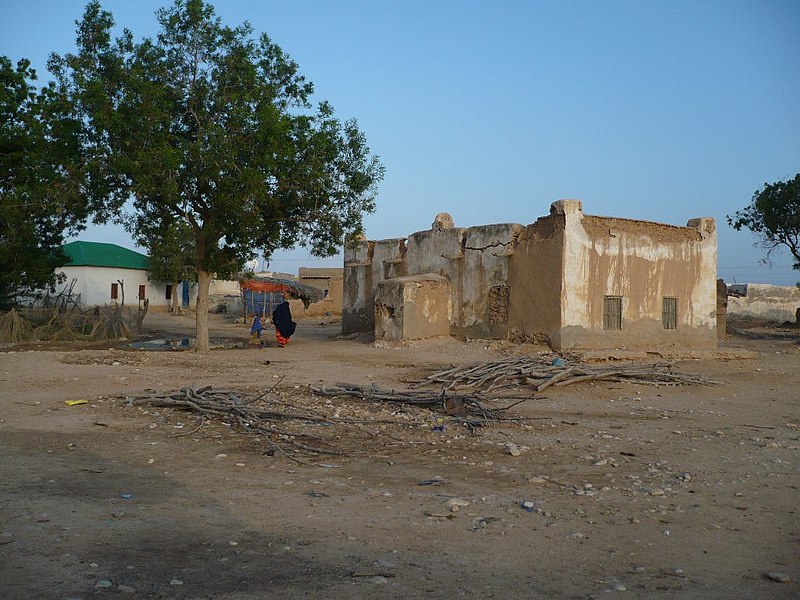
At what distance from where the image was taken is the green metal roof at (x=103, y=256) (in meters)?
41.2

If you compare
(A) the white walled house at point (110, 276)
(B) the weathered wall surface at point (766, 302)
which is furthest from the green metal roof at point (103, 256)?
(B) the weathered wall surface at point (766, 302)

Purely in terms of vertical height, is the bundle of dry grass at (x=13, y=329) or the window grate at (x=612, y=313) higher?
the window grate at (x=612, y=313)

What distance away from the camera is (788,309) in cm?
4406

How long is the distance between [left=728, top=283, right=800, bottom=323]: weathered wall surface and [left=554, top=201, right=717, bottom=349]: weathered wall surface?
25791mm

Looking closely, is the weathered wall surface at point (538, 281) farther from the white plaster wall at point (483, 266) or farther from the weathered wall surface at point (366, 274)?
the weathered wall surface at point (366, 274)

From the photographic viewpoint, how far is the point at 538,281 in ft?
61.0

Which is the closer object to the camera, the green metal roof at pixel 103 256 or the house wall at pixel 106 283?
the house wall at pixel 106 283

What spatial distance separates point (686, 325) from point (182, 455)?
16.1m

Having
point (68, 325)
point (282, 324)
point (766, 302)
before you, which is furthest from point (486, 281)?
point (766, 302)

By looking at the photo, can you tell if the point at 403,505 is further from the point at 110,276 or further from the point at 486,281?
the point at 110,276

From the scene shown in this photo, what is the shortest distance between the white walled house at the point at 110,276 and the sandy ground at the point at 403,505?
105ft

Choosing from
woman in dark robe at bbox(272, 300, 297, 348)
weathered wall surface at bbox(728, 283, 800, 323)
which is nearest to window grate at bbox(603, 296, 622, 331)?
woman in dark robe at bbox(272, 300, 297, 348)

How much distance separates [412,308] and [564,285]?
4317 mm

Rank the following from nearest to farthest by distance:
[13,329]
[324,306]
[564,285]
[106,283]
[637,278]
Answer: [564,285], [637,278], [13,329], [324,306], [106,283]
